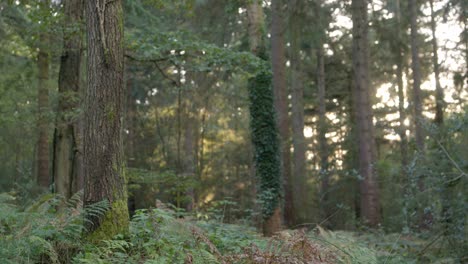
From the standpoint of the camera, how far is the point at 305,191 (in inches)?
873

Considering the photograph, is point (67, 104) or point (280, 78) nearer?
point (67, 104)

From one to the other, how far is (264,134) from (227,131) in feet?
64.4

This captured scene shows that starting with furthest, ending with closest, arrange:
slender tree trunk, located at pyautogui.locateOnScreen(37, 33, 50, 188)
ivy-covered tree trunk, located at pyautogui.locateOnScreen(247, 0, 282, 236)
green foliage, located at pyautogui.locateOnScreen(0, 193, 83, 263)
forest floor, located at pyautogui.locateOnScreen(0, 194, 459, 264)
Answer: slender tree trunk, located at pyautogui.locateOnScreen(37, 33, 50, 188), ivy-covered tree trunk, located at pyautogui.locateOnScreen(247, 0, 282, 236), forest floor, located at pyautogui.locateOnScreen(0, 194, 459, 264), green foliage, located at pyautogui.locateOnScreen(0, 193, 83, 263)

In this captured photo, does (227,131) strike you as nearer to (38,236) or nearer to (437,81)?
(437,81)

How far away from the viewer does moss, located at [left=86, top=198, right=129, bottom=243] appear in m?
5.39

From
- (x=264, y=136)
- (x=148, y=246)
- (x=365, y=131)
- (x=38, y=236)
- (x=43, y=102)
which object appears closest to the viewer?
(x=38, y=236)

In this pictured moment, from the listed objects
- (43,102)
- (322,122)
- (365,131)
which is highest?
(43,102)

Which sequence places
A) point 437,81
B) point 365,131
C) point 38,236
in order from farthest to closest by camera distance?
point 437,81, point 365,131, point 38,236

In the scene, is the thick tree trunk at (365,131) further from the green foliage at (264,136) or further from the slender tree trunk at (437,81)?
the green foliage at (264,136)

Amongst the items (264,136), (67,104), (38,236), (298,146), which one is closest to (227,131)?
(298,146)

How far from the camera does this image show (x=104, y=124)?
5441 millimetres

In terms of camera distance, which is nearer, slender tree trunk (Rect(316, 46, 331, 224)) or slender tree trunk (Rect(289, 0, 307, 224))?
slender tree trunk (Rect(289, 0, 307, 224))

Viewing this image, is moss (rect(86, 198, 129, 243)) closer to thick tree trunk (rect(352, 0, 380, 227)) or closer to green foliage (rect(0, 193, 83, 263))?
green foliage (rect(0, 193, 83, 263))

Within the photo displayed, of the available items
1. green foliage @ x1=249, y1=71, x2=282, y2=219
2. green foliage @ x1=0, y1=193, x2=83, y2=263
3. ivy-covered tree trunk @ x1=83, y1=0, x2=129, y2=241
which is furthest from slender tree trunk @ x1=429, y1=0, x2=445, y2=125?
green foliage @ x1=0, y1=193, x2=83, y2=263
